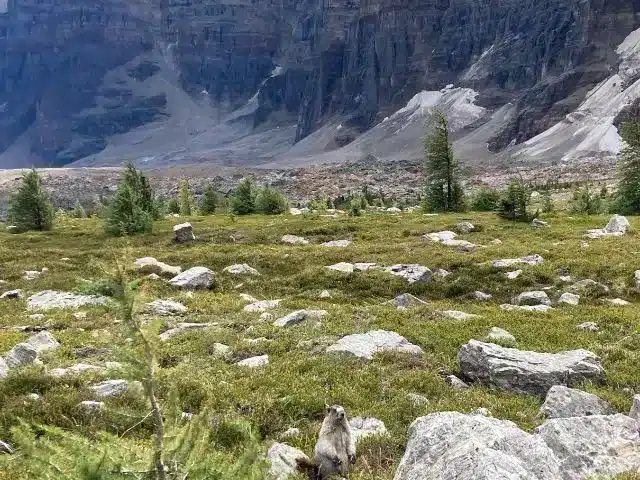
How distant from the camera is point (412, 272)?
955 inches

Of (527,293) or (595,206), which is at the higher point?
(527,293)

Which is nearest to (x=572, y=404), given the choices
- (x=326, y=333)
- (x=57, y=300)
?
(x=326, y=333)

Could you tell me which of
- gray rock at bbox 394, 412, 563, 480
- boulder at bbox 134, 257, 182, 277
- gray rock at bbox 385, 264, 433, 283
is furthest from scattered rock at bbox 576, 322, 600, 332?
boulder at bbox 134, 257, 182, 277

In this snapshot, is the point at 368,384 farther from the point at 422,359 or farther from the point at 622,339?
the point at 622,339

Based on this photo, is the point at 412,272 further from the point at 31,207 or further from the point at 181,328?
the point at 31,207

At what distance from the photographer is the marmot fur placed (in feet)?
26.7

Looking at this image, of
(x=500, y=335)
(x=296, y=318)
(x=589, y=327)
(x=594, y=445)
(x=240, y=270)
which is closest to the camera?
(x=594, y=445)

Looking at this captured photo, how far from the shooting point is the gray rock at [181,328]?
52.8 feet

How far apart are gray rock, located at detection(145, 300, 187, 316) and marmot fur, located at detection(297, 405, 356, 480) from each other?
11628mm

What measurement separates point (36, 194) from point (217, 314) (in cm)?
3723

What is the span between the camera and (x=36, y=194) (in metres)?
49.1

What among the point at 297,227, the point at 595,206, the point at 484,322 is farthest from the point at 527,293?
the point at 595,206

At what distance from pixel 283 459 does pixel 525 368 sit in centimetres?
585

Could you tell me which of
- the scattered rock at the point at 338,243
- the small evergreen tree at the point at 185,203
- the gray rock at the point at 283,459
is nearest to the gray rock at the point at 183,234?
the scattered rock at the point at 338,243
